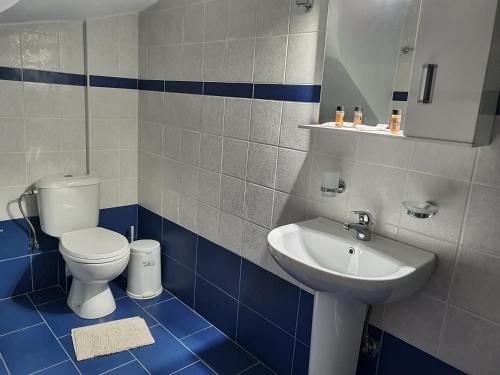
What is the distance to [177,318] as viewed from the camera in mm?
2475

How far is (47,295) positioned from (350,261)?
6.61ft

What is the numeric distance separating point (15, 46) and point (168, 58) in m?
0.84

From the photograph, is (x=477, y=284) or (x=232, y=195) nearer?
(x=477, y=284)

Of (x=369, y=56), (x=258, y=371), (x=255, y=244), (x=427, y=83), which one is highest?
(x=369, y=56)

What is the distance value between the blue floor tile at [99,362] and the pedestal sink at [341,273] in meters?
1.00

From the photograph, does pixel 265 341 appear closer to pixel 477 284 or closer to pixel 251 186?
pixel 251 186

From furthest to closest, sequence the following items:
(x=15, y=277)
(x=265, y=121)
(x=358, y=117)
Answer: (x=15, y=277)
(x=265, y=121)
(x=358, y=117)

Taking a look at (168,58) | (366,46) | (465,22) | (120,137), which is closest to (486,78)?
(465,22)

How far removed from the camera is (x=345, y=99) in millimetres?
1623

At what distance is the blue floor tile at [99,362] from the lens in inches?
78.0

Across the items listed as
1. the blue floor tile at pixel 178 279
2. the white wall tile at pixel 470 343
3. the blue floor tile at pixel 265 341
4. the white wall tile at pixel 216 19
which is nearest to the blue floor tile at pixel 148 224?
the blue floor tile at pixel 178 279

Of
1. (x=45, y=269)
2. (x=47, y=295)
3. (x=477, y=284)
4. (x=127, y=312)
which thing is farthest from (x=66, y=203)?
(x=477, y=284)

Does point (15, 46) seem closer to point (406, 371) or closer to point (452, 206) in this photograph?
point (452, 206)

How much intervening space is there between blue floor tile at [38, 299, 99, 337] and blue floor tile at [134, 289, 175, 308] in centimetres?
30
